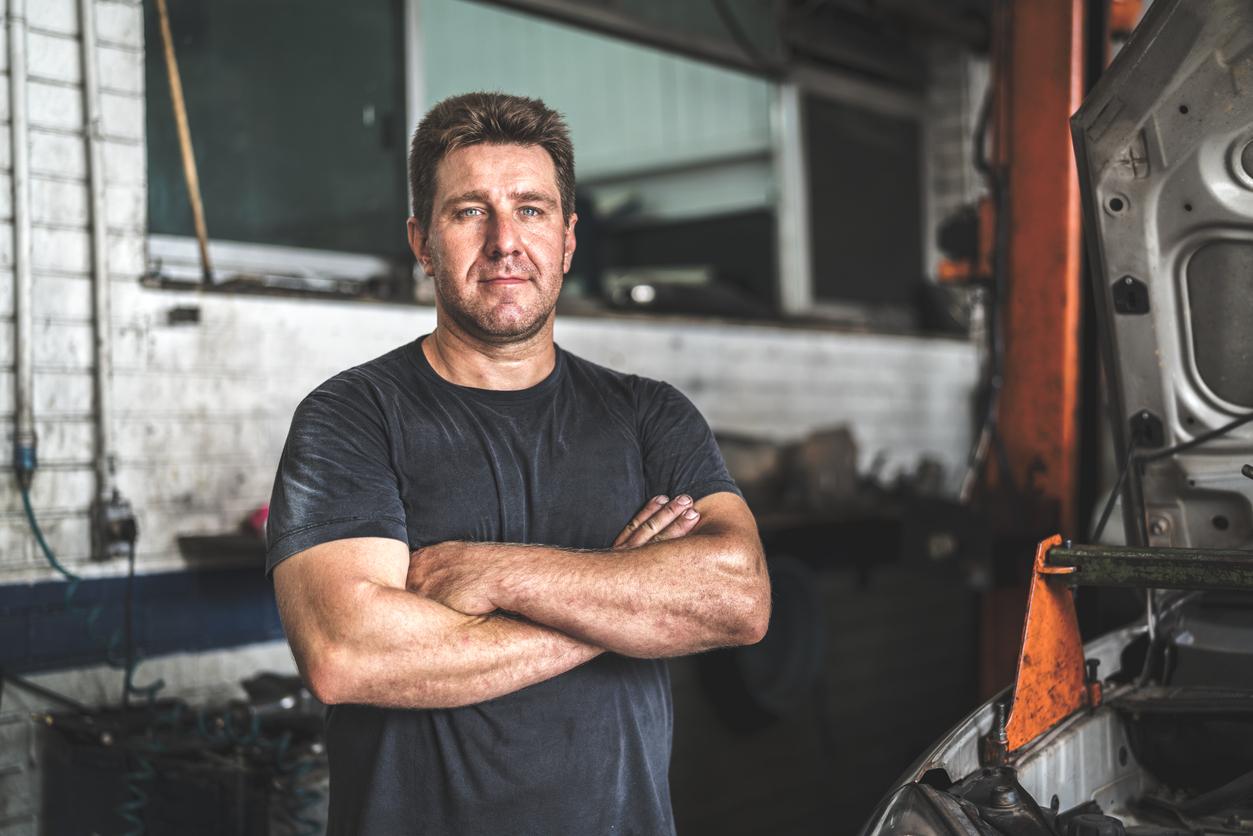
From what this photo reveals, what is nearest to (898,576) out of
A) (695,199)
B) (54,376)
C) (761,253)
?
(761,253)

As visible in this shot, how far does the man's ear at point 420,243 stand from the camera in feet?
6.86

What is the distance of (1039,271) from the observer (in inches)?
153

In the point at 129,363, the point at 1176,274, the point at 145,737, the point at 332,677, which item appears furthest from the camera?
the point at 129,363

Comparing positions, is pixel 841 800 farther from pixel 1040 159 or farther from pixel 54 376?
pixel 54 376

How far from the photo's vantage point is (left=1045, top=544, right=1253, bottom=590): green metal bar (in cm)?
200

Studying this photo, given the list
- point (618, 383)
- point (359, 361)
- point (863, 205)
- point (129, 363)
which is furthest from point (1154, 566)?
point (863, 205)

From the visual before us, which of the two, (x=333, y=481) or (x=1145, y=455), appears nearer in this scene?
(x=333, y=481)

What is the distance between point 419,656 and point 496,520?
0.28 metres

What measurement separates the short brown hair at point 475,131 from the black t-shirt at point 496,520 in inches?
11.6

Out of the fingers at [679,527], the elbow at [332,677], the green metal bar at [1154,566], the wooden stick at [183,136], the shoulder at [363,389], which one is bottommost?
the elbow at [332,677]

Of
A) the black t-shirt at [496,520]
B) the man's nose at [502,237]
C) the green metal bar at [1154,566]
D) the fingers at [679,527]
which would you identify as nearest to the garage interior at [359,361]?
the green metal bar at [1154,566]

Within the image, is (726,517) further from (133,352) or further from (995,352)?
(995,352)

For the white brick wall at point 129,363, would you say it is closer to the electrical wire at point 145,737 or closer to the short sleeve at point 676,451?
the electrical wire at point 145,737

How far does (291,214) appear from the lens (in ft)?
12.8
